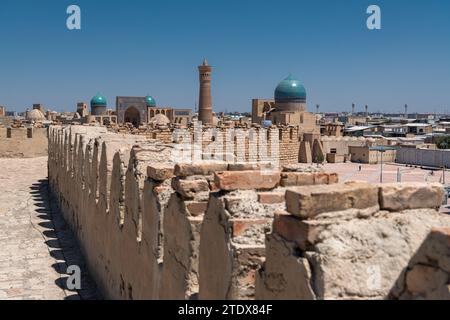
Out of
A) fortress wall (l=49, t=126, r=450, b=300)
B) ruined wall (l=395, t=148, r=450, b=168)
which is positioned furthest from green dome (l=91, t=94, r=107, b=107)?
fortress wall (l=49, t=126, r=450, b=300)

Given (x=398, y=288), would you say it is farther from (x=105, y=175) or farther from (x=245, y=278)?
(x=105, y=175)

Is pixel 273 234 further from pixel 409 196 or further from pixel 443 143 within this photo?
pixel 443 143

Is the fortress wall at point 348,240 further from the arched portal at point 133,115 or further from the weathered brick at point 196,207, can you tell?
the arched portal at point 133,115

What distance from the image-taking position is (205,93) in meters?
46.5

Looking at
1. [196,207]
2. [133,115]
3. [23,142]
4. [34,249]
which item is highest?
[133,115]

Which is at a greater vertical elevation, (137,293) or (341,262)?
(341,262)

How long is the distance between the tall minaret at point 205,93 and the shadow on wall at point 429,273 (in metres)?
44.4

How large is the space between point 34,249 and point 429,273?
7584 mm

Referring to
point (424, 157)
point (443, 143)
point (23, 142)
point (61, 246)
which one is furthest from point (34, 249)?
point (443, 143)

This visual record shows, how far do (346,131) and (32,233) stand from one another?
178ft

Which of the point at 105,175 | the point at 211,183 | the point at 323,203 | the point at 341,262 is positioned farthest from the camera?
the point at 105,175

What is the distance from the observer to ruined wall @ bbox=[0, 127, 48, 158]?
21.8 meters
